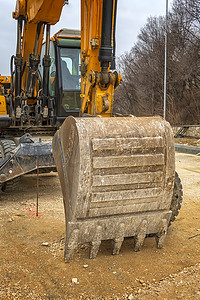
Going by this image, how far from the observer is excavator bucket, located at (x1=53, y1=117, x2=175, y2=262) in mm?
3066

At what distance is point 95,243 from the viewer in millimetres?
3213

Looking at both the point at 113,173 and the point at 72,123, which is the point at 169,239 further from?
the point at 72,123

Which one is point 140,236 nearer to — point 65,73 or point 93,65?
point 93,65

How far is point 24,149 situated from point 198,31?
21.8m

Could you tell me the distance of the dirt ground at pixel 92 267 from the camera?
2.77 metres

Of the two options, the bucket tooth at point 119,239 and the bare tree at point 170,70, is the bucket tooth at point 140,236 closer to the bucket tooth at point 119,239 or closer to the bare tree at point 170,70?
the bucket tooth at point 119,239

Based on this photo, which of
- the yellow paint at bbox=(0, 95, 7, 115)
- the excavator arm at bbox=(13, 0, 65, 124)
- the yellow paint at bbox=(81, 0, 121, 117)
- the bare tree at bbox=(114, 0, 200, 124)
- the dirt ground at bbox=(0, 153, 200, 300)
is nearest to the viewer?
the dirt ground at bbox=(0, 153, 200, 300)

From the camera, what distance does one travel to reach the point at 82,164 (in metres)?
3.02

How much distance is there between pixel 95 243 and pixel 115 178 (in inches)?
24.5

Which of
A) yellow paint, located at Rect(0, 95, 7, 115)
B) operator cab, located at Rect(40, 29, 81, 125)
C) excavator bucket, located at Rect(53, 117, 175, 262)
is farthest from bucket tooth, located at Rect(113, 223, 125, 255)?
yellow paint, located at Rect(0, 95, 7, 115)

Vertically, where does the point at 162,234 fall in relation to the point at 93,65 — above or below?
below

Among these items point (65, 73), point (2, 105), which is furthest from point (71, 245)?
point (2, 105)

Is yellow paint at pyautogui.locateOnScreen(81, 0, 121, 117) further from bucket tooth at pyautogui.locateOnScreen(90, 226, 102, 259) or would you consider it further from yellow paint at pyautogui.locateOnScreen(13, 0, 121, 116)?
bucket tooth at pyautogui.locateOnScreen(90, 226, 102, 259)

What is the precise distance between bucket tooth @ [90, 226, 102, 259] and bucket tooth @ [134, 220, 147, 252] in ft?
1.26
